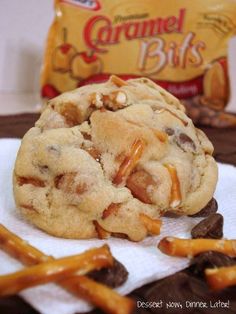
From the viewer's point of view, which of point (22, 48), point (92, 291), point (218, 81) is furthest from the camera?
point (22, 48)

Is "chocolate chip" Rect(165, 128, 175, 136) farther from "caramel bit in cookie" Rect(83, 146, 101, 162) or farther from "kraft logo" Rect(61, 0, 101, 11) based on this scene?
"kraft logo" Rect(61, 0, 101, 11)

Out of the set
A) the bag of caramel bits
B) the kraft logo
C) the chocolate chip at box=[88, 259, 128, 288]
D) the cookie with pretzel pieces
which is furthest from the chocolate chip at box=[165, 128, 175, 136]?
the kraft logo

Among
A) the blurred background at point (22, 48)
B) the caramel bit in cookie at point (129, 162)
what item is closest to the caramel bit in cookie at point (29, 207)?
the caramel bit in cookie at point (129, 162)

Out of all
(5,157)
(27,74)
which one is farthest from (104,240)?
(27,74)

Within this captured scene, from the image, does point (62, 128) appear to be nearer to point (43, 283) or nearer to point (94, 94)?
point (94, 94)

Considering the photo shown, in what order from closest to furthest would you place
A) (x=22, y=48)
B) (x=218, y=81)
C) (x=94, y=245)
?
(x=94, y=245) < (x=218, y=81) < (x=22, y=48)

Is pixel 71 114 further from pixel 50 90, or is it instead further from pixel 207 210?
pixel 50 90

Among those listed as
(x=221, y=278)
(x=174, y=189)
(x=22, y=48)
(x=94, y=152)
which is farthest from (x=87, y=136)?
(x=22, y=48)
